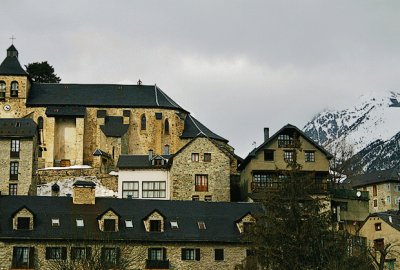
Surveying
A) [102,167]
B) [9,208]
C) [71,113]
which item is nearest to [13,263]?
[9,208]

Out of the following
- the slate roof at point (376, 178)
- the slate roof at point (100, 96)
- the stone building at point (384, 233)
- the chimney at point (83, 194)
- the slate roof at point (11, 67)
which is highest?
the slate roof at point (11, 67)

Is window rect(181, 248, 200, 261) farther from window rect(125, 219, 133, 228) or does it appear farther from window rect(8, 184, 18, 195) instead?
window rect(8, 184, 18, 195)

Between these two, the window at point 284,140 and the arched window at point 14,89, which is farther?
the arched window at point 14,89

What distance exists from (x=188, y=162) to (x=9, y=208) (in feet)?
67.3

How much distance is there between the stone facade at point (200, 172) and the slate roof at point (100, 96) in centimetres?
3105

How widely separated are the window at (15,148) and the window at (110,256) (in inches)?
1034

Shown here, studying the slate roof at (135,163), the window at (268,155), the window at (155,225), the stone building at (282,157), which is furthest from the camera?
the slate roof at (135,163)

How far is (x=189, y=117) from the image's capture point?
11000 cm

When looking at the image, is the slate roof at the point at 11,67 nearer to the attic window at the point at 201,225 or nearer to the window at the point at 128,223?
Answer: the window at the point at 128,223

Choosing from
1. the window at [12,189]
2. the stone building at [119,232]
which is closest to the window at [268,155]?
the stone building at [119,232]

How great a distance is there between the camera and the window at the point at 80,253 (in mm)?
52994

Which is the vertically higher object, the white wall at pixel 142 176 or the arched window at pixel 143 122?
the arched window at pixel 143 122

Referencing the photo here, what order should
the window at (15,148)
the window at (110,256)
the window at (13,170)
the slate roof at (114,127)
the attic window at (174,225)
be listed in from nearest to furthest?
the window at (110,256), the attic window at (174,225), the window at (13,170), the window at (15,148), the slate roof at (114,127)

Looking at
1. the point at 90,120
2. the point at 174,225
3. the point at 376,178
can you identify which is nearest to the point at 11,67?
the point at 90,120
